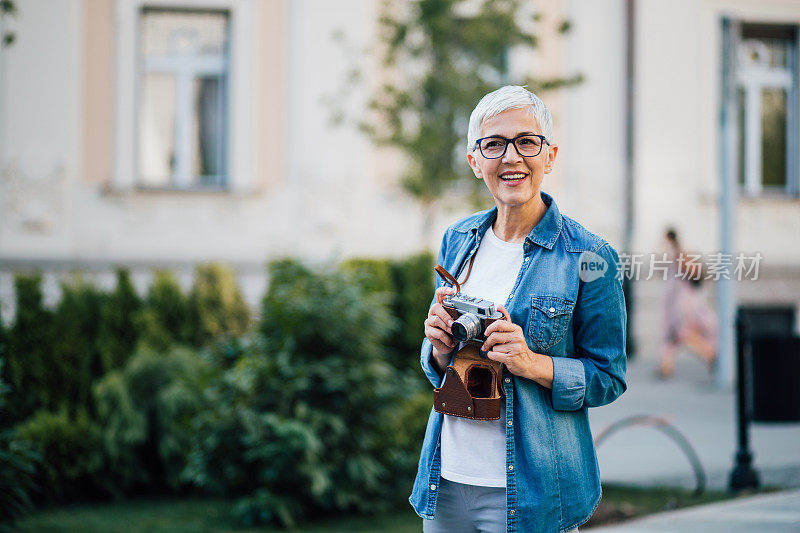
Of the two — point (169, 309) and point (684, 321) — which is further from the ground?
point (169, 309)

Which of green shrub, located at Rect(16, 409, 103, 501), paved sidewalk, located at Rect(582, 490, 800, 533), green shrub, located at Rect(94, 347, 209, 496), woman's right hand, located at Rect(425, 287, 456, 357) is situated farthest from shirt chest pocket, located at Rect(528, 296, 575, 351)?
green shrub, located at Rect(16, 409, 103, 501)

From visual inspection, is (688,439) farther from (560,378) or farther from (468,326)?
(468,326)

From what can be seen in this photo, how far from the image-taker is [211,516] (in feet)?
20.0

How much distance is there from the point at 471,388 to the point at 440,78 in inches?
347

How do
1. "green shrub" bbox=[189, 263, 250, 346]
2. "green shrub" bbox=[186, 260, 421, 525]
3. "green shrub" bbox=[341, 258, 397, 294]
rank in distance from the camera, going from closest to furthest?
"green shrub" bbox=[186, 260, 421, 525] → "green shrub" bbox=[189, 263, 250, 346] → "green shrub" bbox=[341, 258, 397, 294]

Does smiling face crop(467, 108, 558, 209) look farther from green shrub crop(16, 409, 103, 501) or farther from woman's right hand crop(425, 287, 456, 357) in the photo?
green shrub crop(16, 409, 103, 501)

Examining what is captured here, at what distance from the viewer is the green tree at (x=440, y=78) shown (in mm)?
10758

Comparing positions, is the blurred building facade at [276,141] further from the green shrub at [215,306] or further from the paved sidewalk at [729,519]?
A: the paved sidewalk at [729,519]

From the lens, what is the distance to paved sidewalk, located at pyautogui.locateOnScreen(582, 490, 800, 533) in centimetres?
531

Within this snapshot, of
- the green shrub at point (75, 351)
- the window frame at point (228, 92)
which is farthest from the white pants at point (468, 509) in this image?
the window frame at point (228, 92)

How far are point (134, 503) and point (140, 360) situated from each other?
3.74 ft

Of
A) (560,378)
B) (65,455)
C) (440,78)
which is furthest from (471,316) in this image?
(440,78)

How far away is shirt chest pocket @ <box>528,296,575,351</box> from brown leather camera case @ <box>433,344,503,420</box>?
14cm

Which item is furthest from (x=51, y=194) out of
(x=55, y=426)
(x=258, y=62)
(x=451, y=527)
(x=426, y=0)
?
(x=451, y=527)
